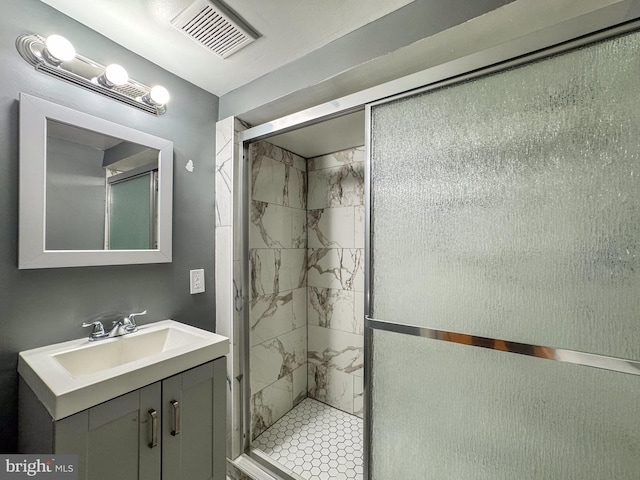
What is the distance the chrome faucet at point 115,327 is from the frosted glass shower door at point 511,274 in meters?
1.11

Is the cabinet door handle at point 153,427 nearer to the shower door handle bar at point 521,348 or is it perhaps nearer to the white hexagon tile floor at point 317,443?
the shower door handle bar at point 521,348

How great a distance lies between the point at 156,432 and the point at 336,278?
1577 millimetres

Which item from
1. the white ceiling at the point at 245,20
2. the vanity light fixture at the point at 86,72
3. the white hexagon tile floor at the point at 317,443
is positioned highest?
the white ceiling at the point at 245,20

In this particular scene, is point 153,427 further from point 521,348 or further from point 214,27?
point 214,27

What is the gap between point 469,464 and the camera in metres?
0.96

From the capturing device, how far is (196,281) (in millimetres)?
1607

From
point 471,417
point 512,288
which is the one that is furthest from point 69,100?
point 471,417

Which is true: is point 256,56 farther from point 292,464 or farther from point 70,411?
point 292,464

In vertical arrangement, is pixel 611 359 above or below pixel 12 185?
below

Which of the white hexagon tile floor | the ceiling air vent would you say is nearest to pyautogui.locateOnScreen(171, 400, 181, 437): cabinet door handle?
→ the white hexagon tile floor

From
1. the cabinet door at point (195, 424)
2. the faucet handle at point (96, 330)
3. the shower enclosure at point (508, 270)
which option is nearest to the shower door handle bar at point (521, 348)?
the shower enclosure at point (508, 270)

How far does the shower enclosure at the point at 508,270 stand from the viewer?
0.75 m

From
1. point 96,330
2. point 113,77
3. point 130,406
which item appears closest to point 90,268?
point 96,330

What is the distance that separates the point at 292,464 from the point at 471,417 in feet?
4.10
